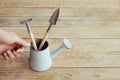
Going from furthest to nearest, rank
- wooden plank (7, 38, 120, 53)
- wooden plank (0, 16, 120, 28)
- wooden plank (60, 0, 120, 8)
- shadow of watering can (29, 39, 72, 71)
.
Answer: wooden plank (60, 0, 120, 8), wooden plank (0, 16, 120, 28), wooden plank (7, 38, 120, 53), shadow of watering can (29, 39, 72, 71)

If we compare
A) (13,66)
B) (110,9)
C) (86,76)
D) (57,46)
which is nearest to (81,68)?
(86,76)

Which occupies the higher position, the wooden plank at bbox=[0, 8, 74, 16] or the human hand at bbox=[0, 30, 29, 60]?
the human hand at bbox=[0, 30, 29, 60]

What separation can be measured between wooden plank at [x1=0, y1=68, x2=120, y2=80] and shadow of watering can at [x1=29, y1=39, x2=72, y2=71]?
0.07ft

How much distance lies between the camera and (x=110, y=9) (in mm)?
1316

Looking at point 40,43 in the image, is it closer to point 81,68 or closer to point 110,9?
point 81,68

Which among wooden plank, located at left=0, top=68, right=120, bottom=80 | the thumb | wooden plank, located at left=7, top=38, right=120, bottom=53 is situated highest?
the thumb

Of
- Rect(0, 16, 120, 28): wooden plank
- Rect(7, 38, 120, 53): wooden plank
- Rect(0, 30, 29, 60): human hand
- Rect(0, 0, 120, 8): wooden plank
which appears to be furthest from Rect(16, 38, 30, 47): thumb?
Rect(0, 0, 120, 8): wooden plank

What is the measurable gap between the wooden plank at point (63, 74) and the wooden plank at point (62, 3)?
440 mm

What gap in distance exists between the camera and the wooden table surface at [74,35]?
39.0 inches

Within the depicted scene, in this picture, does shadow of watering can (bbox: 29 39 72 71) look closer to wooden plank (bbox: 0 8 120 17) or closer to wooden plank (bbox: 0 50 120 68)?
wooden plank (bbox: 0 50 120 68)

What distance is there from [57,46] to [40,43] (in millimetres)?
133

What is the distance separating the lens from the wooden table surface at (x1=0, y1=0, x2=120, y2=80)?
3.25 ft

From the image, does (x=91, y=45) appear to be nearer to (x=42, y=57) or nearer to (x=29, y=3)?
(x=42, y=57)

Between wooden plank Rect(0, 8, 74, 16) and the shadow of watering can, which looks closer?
the shadow of watering can
